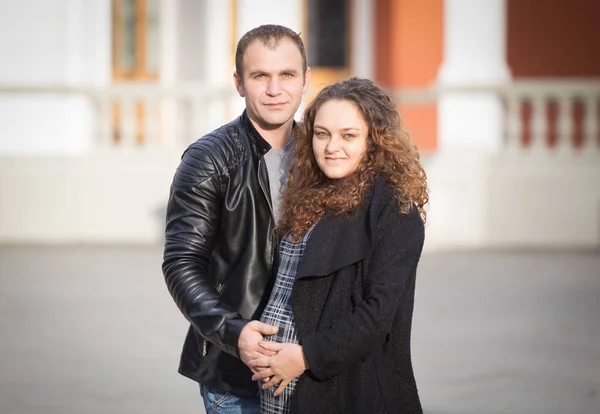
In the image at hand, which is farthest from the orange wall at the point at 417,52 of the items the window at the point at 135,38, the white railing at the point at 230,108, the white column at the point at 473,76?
the window at the point at 135,38

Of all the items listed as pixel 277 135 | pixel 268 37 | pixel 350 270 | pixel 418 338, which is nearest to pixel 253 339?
pixel 350 270

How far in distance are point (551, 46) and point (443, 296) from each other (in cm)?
748

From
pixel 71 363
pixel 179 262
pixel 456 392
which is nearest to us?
pixel 179 262

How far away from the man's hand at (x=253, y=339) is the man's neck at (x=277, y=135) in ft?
2.25

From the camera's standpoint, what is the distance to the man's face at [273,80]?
284 centimetres

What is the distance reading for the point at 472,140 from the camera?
42.4 feet

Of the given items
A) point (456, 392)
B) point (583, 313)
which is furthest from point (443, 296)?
point (456, 392)

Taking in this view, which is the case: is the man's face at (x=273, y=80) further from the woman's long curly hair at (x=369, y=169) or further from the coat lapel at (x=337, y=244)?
the coat lapel at (x=337, y=244)

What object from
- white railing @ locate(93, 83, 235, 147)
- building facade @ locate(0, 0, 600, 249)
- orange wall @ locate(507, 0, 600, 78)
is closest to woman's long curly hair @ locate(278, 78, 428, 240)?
building facade @ locate(0, 0, 600, 249)

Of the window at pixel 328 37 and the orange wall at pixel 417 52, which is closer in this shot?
the orange wall at pixel 417 52

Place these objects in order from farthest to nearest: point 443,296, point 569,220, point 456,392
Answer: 1. point 569,220
2. point 443,296
3. point 456,392

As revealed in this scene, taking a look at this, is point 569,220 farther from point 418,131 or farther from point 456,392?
point 456,392

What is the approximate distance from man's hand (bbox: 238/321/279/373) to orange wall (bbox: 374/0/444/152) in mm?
12925

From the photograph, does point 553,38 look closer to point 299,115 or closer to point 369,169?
point 299,115
